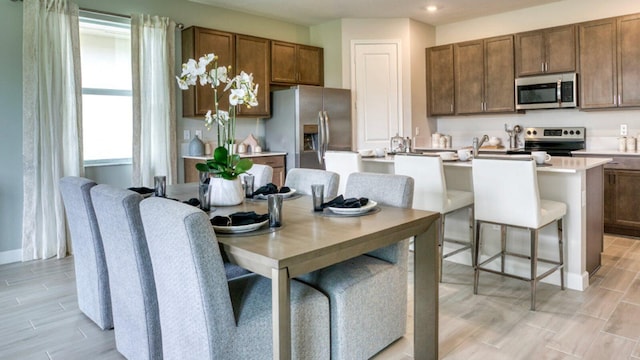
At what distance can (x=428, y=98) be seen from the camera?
21.3 ft

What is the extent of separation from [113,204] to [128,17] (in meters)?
3.35

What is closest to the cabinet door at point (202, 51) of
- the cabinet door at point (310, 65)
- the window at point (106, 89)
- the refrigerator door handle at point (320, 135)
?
the window at point (106, 89)

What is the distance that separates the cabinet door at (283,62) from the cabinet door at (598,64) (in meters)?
3.43

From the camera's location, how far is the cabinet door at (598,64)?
4.87 m

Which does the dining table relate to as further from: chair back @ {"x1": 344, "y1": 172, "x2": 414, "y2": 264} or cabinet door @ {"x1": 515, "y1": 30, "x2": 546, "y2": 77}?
cabinet door @ {"x1": 515, "y1": 30, "x2": 546, "y2": 77}

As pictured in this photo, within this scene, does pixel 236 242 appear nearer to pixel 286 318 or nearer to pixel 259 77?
pixel 286 318

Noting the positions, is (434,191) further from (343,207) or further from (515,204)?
(343,207)

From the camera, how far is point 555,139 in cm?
553

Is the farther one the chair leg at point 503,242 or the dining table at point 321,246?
the chair leg at point 503,242

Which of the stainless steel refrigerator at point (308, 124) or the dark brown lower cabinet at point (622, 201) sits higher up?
the stainless steel refrigerator at point (308, 124)

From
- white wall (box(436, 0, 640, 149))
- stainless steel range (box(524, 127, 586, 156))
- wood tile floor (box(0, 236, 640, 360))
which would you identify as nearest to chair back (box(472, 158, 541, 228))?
wood tile floor (box(0, 236, 640, 360))

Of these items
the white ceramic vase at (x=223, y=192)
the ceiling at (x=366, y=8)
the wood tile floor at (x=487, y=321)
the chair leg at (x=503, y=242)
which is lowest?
the wood tile floor at (x=487, y=321)

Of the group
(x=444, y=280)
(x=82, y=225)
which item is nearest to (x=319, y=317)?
(x=82, y=225)

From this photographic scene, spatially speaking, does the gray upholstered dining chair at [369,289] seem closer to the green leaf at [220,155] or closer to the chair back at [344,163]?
the green leaf at [220,155]
